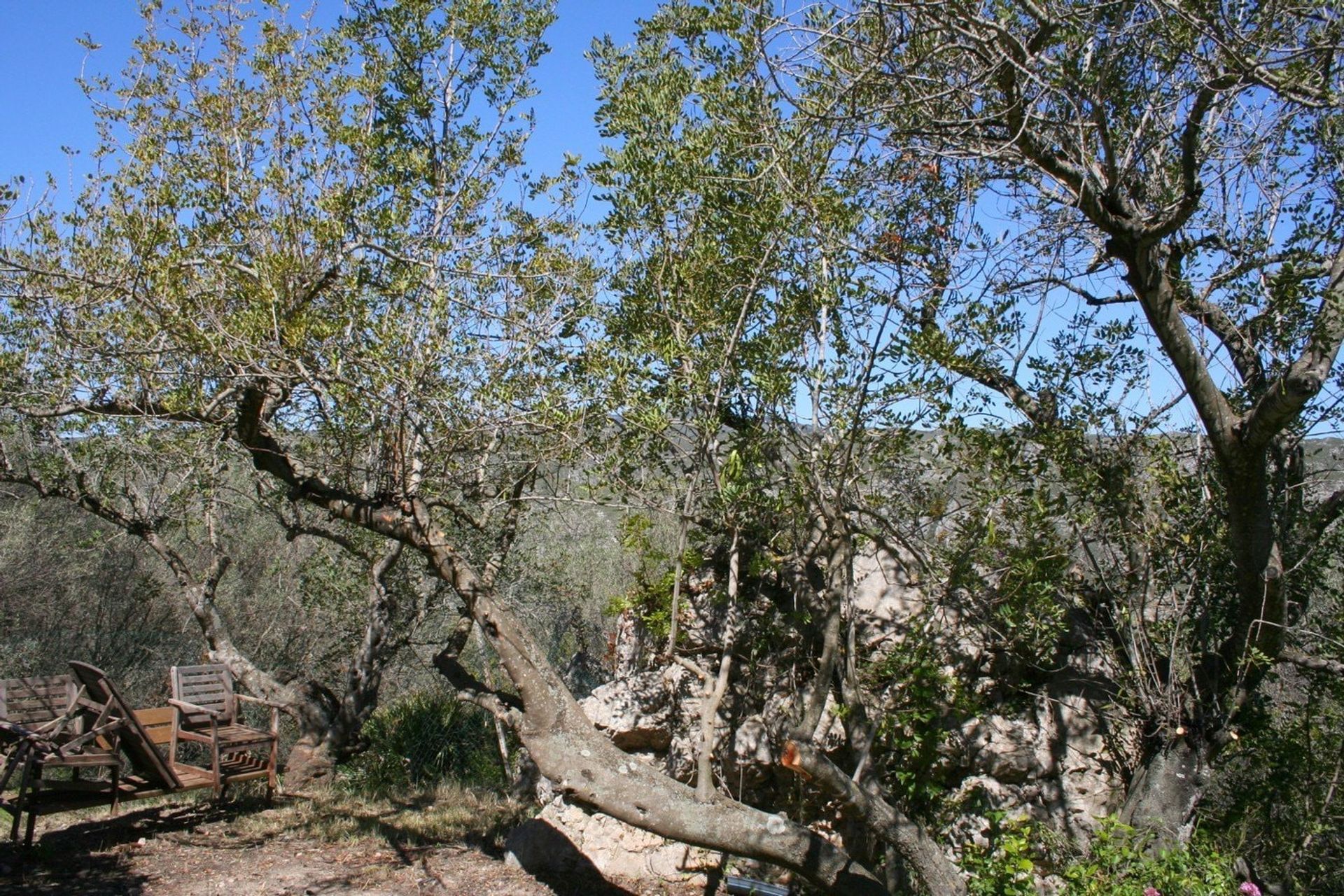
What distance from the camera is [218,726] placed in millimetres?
7656

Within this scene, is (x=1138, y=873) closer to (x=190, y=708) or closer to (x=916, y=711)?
(x=916, y=711)

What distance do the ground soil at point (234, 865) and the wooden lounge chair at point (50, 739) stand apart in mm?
434

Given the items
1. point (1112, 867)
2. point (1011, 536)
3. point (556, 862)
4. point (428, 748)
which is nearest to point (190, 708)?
point (556, 862)

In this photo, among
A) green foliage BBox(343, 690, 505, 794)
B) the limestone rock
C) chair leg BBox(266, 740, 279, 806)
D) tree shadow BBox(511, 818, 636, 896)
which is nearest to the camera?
tree shadow BBox(511, 818, 636, 896)

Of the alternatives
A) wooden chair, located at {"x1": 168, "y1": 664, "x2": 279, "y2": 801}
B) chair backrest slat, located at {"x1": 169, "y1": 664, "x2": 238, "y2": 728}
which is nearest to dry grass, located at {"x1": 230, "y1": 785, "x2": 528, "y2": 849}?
wooden chair, located at {"x1": 168, "y1": 664, "x2": 279, "y2": 801}

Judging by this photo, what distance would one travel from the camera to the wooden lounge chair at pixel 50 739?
5.59m

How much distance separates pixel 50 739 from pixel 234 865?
58.3 inches

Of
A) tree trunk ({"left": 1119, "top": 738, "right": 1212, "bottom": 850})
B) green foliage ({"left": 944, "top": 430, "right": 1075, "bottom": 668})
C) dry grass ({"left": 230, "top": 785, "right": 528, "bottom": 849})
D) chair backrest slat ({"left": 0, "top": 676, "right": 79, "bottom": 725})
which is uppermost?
green foliage ({"left": 944, "top": 430, "right": 1075, "bottom": 668})

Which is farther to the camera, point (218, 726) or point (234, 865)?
point (218, 726)

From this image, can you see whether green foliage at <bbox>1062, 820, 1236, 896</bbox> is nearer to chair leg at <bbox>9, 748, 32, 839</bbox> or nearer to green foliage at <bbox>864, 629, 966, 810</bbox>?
green foliage at <bbox>864, 629, 966, 810</bbox>

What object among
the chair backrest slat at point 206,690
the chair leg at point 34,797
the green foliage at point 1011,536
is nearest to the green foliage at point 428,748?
the chair backrest slat at point 206,690

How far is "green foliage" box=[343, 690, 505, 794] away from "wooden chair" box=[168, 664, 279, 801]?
2261mm

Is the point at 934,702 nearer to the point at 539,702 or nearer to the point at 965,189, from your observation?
the point at 539,702

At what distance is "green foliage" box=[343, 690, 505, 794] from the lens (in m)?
10.2
